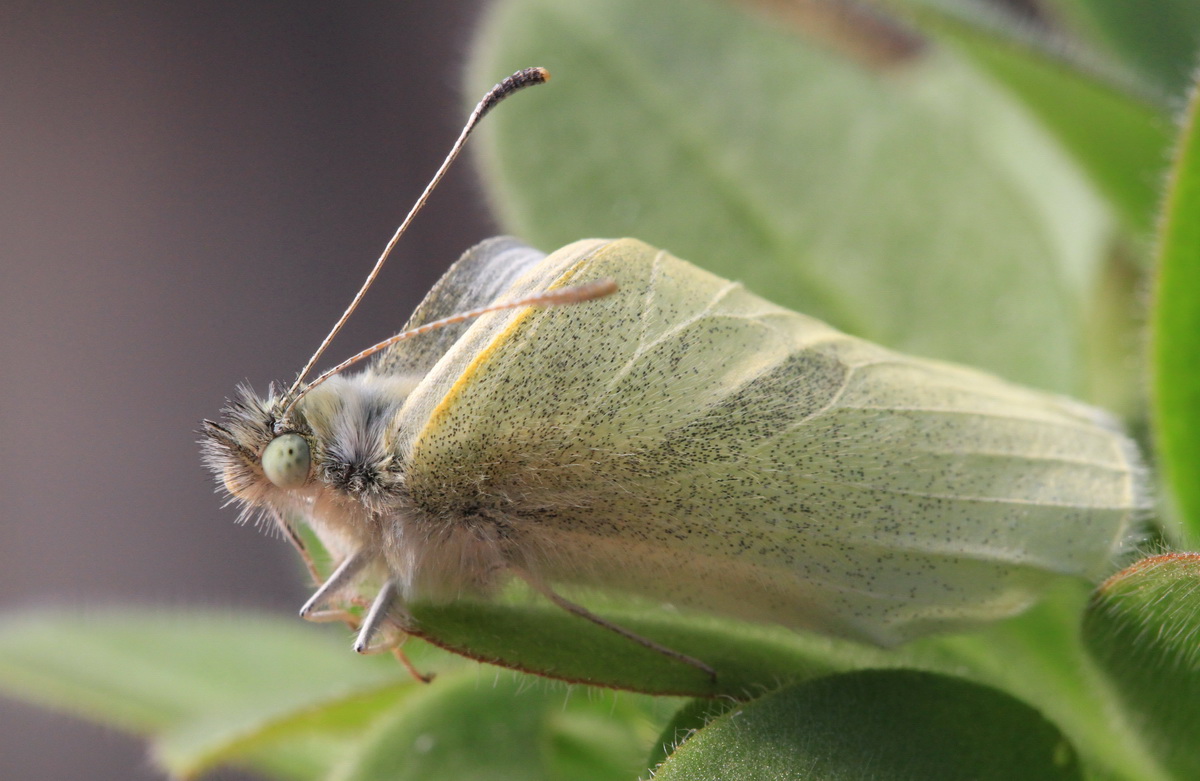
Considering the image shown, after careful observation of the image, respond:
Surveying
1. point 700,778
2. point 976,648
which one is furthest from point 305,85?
point 700,778

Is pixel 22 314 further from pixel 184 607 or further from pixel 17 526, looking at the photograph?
pixel 184 607

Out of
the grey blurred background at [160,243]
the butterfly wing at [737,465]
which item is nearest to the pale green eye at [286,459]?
the butterfly wing at [737,465]

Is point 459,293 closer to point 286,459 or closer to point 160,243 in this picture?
point 286,459

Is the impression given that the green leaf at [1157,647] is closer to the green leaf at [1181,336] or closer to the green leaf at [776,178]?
the green leaf at [1181,336]

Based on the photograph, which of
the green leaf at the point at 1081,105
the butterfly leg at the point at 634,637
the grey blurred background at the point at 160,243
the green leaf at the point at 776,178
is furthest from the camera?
the grey blurred background at the point at 160,243

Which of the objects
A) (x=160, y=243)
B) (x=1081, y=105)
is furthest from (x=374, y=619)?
(x=160, y=243)

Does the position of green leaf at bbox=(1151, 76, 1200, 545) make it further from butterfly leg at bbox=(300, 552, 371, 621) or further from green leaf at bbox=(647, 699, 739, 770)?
butterfly leg at bbox=(300, 552, 371, 621)

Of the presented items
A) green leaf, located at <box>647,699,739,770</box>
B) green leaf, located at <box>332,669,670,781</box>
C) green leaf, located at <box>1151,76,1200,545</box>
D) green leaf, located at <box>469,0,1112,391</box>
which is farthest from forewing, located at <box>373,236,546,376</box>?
green leaf, located at <box>1151,76,1200,545</box>
